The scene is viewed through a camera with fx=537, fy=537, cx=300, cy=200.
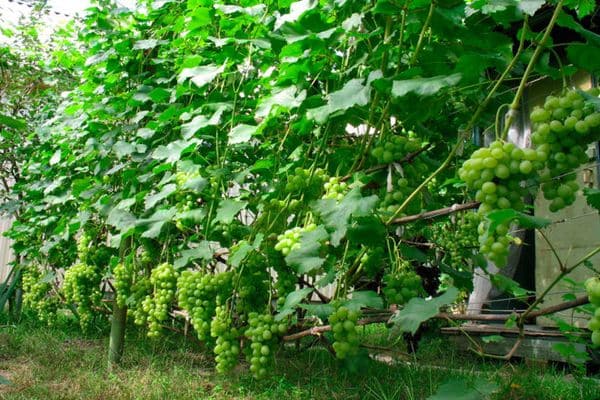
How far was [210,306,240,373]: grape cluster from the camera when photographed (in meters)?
1.82

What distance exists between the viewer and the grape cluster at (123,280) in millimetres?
2795

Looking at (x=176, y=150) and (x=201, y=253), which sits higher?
(x=176, y=150)

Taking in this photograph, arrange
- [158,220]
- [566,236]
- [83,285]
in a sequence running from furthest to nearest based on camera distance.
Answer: [566,236] < [83,285] < [158,220]

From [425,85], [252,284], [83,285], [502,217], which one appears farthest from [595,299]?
[83,285]

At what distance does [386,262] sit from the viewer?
1778 mm

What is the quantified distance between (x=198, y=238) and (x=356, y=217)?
1.22 m

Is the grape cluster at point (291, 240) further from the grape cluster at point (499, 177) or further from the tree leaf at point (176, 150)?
the tree leaf at point (176, 150)

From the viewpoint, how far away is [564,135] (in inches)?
40.4

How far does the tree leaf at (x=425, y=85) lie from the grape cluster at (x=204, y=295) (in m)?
1.00

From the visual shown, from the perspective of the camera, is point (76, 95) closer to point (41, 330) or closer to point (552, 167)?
point (41, 330)

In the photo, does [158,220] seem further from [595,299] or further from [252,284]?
[595,299]

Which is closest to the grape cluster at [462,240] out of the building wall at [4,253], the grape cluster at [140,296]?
the grape cluster at [140,296]

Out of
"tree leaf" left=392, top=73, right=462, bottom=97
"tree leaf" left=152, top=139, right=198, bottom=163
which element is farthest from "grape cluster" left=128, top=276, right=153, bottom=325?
"tree leaf" left=392, top=73, right=462, bottom=97

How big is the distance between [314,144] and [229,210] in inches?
15.5
